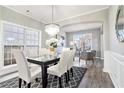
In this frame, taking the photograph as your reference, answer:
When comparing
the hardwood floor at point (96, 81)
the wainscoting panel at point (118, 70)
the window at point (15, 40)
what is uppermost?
A: the window at point (15, 40)

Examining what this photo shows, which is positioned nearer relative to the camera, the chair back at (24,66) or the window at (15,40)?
the chair back at (24,66)

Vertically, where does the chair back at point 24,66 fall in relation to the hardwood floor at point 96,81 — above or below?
above

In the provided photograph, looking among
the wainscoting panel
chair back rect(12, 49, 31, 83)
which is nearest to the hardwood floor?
the wainscoting panel

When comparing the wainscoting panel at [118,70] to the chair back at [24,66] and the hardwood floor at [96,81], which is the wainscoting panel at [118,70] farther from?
the chair back at [24,66]

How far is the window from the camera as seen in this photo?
3.53 m

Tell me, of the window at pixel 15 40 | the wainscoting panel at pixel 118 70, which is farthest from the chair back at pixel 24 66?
the wainscoting panel at pixel 118 70

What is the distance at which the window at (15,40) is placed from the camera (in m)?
3.53

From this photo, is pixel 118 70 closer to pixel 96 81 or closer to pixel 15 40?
pixel 96 81

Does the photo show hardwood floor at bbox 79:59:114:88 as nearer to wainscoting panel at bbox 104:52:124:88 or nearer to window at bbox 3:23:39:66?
wainscoting panel at bbox 104:52:124:88

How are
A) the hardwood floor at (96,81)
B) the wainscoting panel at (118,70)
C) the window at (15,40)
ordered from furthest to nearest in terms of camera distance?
the window at (15,40)
the hardwood floor at (96,81)
the wainscoting panel at (118,70)

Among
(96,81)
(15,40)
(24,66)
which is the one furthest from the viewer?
(15,40)

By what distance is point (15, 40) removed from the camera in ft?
12.9

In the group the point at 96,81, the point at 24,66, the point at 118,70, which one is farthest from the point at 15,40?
Answer: the point at 118,70

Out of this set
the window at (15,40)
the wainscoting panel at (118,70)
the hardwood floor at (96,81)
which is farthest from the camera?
the window at (15,40)
